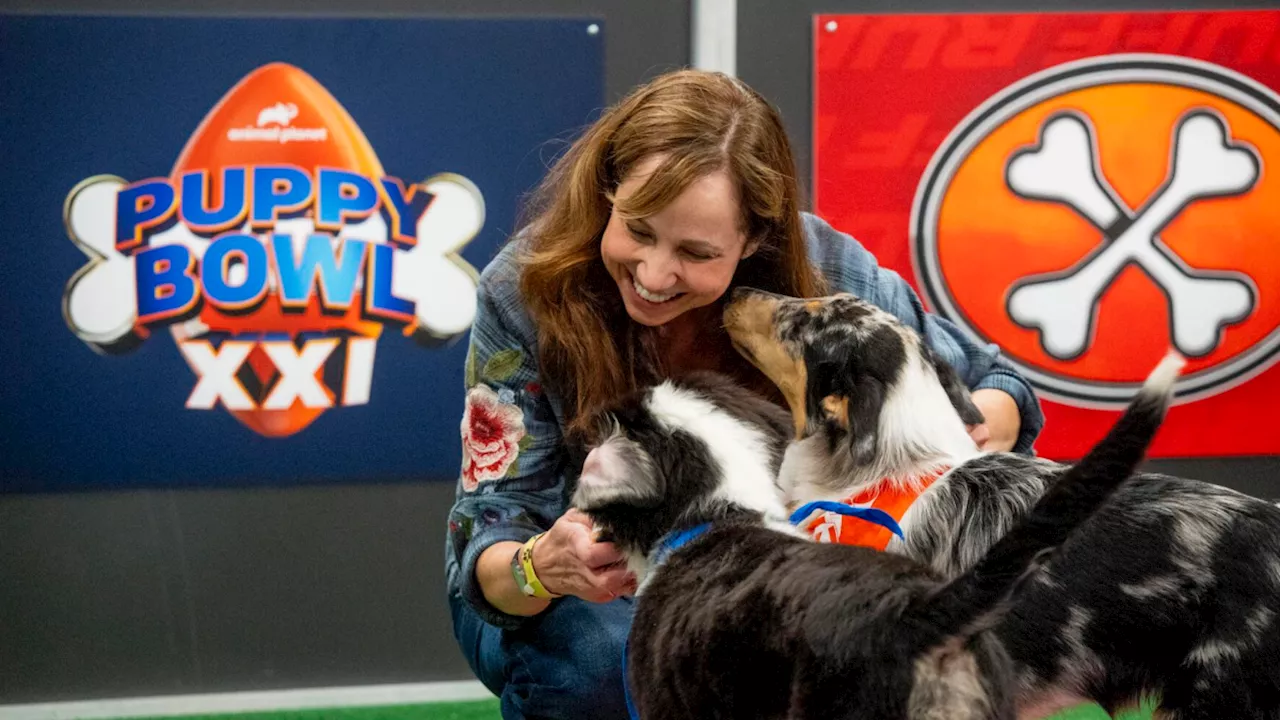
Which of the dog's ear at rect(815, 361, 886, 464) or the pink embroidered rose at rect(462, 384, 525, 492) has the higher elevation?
the dog's ear at rect(815, 361, 886, 464)

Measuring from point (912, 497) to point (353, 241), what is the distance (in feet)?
6.27

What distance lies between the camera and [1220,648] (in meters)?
1.80

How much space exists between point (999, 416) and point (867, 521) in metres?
0.66

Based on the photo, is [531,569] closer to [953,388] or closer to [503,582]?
[503,582]

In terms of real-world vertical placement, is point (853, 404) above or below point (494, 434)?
above

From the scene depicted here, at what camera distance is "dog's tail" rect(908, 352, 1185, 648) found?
125cm

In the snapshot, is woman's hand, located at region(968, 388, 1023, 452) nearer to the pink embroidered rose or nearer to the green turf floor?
the pink embroidered rose

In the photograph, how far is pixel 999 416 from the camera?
240 centimetres

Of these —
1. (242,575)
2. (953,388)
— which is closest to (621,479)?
(953,388)

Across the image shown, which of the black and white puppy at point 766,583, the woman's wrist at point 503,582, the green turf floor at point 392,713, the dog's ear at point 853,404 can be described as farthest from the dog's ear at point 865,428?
the green turf floor at point 392,713

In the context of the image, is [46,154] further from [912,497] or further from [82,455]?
[912,497]

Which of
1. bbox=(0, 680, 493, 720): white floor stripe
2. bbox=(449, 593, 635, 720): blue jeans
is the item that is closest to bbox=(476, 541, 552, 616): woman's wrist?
bbox=(449, 593, 635, 720): blue jeans

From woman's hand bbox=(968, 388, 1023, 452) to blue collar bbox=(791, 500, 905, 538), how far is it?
0.55 meters

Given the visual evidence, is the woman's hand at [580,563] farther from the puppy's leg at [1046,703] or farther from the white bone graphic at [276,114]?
the white bone graphic at [276,114]
